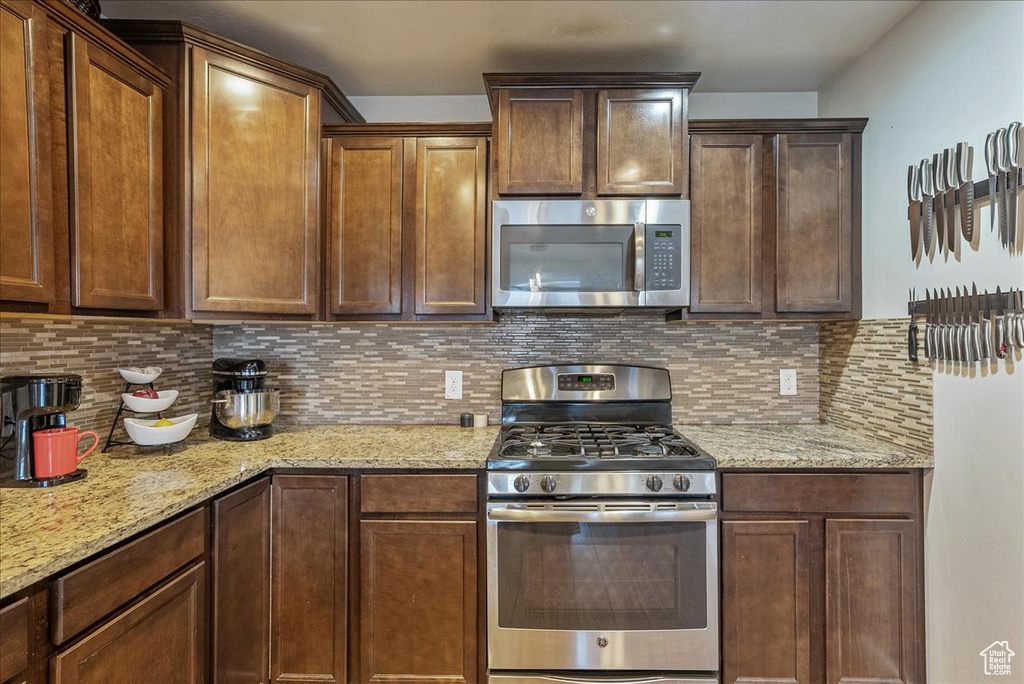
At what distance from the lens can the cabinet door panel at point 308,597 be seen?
176 cm

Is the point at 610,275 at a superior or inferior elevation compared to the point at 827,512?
superior

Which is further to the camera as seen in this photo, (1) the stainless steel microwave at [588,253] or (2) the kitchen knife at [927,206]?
(1) the stainless steel microwave at [588,253]

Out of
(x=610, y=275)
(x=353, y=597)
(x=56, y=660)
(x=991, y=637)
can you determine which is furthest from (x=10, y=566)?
(x=991, y=637)

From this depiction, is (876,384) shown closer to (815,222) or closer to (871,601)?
(815,222)

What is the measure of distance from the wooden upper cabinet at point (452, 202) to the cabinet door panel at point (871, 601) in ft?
5.39

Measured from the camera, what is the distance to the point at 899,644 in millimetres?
1730

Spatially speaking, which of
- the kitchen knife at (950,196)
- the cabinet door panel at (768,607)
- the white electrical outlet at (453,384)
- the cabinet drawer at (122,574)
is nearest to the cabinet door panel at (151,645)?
the cabinet drawer at (122,574)

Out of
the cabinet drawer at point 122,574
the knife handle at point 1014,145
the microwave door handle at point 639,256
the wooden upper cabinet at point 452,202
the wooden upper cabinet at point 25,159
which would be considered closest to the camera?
the cabinet drawer at point 122,574

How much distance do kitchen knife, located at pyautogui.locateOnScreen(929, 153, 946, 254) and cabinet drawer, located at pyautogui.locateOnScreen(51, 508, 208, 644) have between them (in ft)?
8.04

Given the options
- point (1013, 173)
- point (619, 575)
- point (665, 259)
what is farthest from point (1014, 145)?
point (619, 575)

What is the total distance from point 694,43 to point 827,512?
72.5 inches

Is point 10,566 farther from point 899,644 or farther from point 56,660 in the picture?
point 899,644

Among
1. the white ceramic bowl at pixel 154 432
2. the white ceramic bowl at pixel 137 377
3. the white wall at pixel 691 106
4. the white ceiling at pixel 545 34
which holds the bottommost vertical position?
the white ceramic bowl at pixel 154 432

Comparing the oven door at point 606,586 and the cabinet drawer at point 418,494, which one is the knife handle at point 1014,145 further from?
the cabinet drawer at point 418,494
